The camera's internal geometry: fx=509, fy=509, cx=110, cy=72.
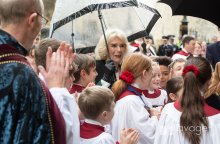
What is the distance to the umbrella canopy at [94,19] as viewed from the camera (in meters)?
5.48

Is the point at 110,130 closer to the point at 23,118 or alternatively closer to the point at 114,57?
the point at 114,57

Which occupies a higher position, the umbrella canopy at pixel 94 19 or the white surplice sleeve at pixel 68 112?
the umbrella canopy at pixel 94 19

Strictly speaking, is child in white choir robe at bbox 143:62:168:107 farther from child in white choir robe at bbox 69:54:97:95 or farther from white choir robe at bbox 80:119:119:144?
white choir robe at bbox 80:119:119:144

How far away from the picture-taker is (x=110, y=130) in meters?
5.02

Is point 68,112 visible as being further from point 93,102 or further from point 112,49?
point 112,49

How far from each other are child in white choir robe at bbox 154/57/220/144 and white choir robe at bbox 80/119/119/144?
23.7 inches

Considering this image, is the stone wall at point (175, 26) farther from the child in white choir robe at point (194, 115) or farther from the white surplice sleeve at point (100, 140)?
the white surplice sleeve at point (100, 140)

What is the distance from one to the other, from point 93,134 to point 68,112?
3.87 ft

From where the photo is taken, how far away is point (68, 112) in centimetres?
285

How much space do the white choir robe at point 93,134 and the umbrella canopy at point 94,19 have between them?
168cm

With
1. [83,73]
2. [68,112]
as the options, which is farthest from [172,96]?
[68,112]

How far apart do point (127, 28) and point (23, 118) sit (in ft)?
14.3

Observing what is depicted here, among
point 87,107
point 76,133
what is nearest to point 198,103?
point 87,107

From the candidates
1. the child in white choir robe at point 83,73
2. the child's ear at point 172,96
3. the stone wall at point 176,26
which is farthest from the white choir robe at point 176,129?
the stone wall at point 176,26
